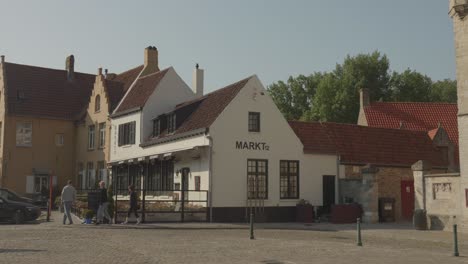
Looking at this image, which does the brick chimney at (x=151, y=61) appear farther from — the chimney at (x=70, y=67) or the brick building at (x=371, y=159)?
the brick building at (x=371, y=159)

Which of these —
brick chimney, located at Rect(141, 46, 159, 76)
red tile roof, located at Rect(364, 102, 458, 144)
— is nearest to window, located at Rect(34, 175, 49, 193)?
brick chimney, located at Rect(141, 46, 159, 76)

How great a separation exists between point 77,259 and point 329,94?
5090cm

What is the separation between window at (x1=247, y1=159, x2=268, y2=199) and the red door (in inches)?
302

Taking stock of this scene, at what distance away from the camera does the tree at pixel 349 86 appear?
60312mm

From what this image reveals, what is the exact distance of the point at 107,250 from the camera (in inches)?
575

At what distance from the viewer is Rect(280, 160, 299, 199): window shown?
2944 cm

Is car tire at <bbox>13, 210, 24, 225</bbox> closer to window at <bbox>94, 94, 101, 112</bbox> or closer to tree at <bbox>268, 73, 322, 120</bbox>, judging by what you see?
window at <bbox>94, 94, 101, 112</bbox>

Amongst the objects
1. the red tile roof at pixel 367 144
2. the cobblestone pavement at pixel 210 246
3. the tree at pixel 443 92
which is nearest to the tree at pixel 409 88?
the tree at pixel 443 92

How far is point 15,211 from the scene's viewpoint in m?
25.1

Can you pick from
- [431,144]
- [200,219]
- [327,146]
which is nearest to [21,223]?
[200,219]

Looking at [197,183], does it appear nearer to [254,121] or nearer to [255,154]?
[255,154]

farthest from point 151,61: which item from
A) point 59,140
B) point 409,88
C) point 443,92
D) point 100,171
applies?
point 443,92

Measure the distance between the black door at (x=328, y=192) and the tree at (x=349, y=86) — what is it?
1168 inches

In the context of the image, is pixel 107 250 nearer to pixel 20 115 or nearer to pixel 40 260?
pixel 40 260
